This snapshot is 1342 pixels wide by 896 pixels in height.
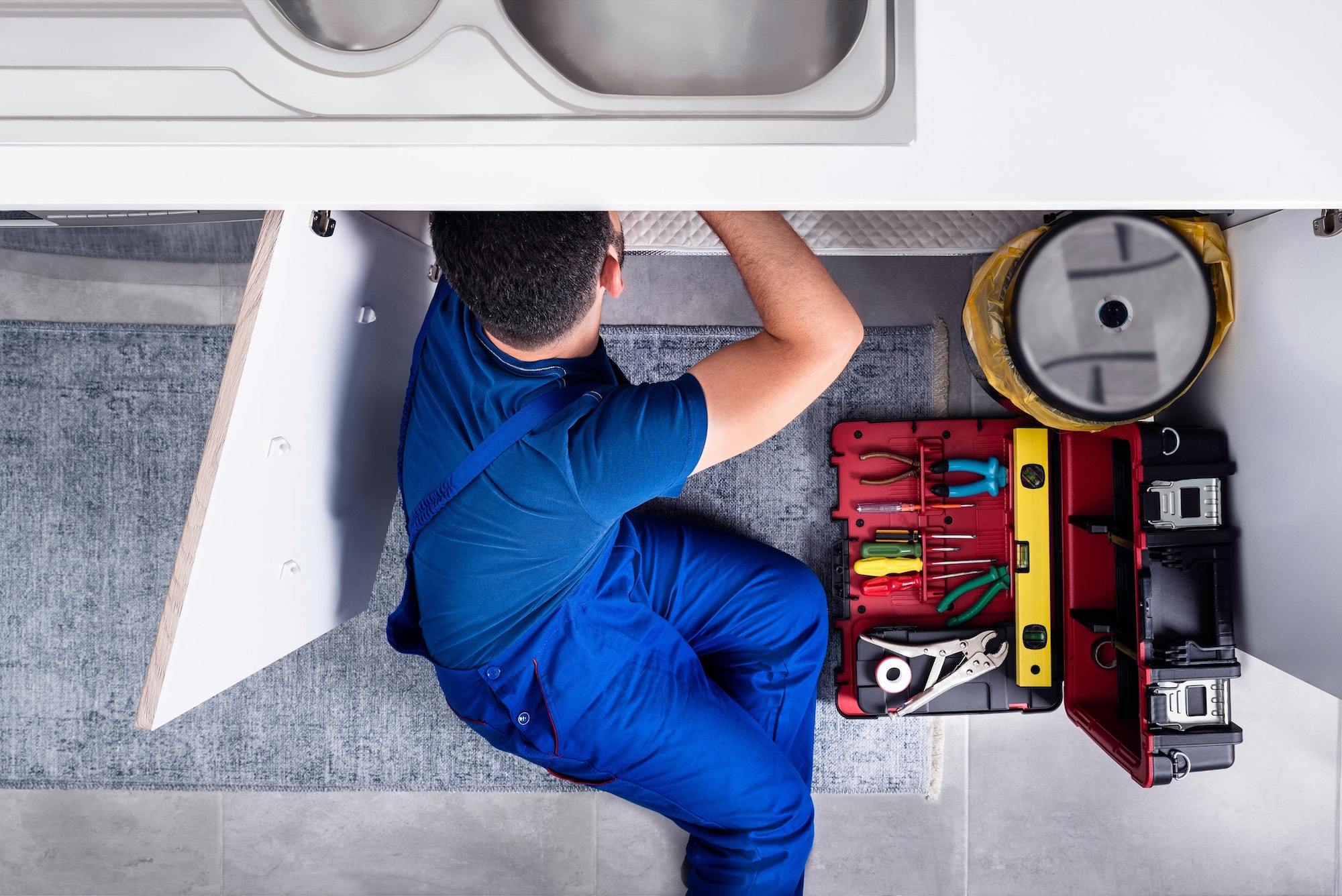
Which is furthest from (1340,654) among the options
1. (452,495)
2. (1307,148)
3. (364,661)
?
(364,661)

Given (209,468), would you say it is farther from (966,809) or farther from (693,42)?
(966,809)

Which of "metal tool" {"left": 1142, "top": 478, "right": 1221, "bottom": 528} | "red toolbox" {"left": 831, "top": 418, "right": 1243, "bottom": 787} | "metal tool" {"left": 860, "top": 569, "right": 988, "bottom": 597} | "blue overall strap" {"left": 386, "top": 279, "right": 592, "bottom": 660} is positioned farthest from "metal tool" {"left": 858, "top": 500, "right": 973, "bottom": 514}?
"blue overall strap" {"left": 386, "top": 279, "right": 592, "bottom": 660}

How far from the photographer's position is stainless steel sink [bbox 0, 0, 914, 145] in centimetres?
50

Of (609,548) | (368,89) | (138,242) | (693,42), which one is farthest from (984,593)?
(138,242)

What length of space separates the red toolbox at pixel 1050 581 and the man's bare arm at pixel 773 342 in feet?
1.62

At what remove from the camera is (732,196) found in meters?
0.52

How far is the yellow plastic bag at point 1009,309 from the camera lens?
0.99 meters

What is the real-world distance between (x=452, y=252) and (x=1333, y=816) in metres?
1.91

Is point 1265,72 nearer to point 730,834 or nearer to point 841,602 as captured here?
point 841,602

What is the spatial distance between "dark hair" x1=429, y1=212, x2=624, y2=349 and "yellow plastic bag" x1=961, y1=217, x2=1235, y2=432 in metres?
0.53

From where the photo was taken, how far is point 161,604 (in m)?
1.54

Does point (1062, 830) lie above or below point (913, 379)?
below

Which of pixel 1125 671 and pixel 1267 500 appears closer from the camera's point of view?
pixel 1267 500

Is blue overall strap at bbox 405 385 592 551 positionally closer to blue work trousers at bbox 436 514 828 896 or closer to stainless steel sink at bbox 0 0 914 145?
blue work trousers at bbox 436 514 828 896
